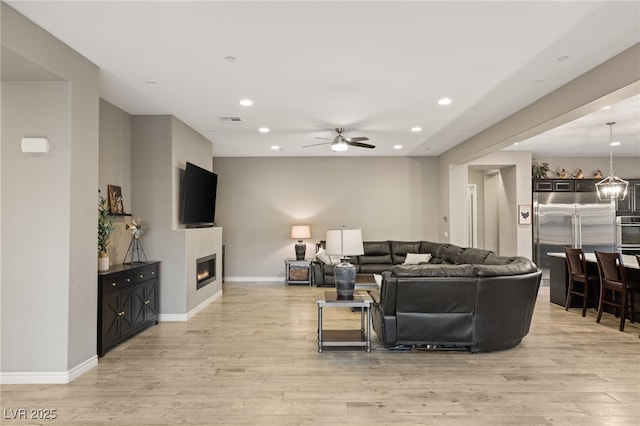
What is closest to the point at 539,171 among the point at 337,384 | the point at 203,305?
the point at 337,384

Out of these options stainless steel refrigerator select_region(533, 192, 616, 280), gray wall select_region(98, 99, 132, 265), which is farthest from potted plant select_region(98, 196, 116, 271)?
stainless steel refrigerator select_region(533, 192, 616, 280)

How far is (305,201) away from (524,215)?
4.92m

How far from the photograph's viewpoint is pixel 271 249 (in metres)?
9.11

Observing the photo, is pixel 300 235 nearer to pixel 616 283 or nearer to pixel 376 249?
pixel 376 249

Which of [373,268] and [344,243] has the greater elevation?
[344,243]

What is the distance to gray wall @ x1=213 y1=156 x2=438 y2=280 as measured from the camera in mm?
9109

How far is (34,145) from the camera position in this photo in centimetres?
329

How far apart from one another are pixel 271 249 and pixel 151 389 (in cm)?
590

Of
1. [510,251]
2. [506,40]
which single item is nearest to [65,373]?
[506,40]

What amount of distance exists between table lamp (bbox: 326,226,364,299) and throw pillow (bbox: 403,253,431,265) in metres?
4.17

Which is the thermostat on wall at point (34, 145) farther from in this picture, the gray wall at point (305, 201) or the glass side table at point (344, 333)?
the gray wall at point (305, 201)

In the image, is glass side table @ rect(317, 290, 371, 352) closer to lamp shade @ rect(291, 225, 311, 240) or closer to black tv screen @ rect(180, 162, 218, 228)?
black tv screen @ rect(180, 162, 218, 228)

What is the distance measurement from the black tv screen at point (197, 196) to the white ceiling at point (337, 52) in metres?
0.93

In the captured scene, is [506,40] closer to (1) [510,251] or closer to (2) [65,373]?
(2) [65,373]
